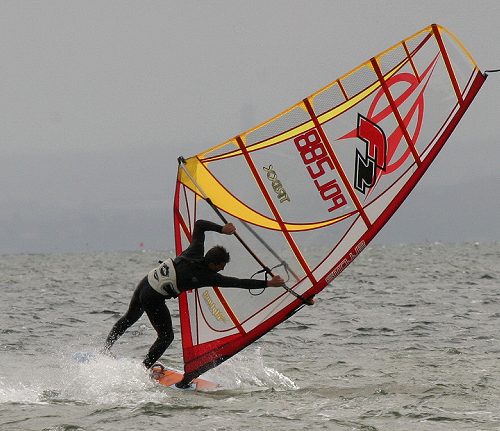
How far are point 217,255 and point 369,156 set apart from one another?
1860 millimetres

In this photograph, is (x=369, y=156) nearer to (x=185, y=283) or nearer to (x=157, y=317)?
(x=185, y=283)

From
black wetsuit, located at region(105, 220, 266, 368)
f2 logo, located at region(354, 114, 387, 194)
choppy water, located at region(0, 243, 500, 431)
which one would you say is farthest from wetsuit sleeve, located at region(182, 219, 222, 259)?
f2 logo, located at region(354, 114, 387, 194)

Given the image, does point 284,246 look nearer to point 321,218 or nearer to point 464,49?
point 321,218

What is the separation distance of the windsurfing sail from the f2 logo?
0.03 ft

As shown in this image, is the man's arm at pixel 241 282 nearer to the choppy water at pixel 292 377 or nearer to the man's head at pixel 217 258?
the man's head at pixel 217 258

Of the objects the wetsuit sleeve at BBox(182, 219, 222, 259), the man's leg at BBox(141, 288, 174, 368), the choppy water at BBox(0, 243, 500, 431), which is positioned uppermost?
the wetsuit sleeve at BBox(182, 219, 222, 259)

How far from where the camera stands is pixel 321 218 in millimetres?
9281

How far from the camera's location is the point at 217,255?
8719mm

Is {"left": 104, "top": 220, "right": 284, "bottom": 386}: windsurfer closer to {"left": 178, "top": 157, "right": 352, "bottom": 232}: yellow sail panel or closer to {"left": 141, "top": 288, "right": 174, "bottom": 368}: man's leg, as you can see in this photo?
{"left": 141, "top": 288, "right": 174, "bottom": 368}: man's leg

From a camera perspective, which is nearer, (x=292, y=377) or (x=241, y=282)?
(x=241, y=282)

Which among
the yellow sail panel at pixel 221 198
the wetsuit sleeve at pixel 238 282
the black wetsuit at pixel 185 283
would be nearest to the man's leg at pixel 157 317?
the black wetsuit at pixel 185 283

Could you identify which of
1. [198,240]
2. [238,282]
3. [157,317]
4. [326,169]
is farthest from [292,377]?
[326,169]

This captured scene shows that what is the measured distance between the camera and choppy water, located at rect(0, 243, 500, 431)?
794 cm

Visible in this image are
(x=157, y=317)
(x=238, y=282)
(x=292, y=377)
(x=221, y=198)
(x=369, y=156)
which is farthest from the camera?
(x=292, y=377)
